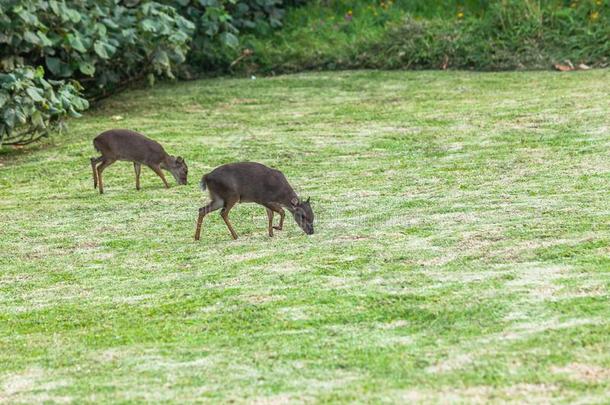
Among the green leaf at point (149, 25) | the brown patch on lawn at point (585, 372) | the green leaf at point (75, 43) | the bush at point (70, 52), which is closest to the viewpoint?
the brown patch on lawn at point (585, 372)

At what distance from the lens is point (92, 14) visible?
49.8 feet

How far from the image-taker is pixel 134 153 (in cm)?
1151

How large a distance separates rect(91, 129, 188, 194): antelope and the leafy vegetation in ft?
24.1

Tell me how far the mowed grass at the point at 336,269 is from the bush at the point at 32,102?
1.27 ft

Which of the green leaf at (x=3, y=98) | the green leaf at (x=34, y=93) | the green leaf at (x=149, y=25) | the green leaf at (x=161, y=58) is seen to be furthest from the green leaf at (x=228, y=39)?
the green leaf at (x=3, y=98)

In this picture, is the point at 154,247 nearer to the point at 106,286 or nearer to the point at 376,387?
the point at 106,286

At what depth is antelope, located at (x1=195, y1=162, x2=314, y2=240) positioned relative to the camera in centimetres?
899

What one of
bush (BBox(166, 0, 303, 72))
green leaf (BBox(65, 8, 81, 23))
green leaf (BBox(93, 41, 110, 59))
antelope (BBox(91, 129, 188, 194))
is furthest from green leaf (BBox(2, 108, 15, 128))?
bush (BBox(166, 0, 303, 72))

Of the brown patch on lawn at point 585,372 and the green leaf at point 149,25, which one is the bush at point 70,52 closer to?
the green leaf at point 149,25

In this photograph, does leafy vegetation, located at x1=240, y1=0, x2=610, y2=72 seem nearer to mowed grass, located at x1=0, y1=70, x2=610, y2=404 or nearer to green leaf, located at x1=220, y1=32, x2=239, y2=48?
green leaf, located at x1=220, y1=32, x2=239, y2=48

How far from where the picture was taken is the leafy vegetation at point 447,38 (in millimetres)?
17750

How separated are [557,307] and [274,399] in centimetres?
181

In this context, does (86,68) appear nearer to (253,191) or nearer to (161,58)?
(161,58)

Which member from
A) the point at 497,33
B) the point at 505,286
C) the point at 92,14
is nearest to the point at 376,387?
the point at 505,286
